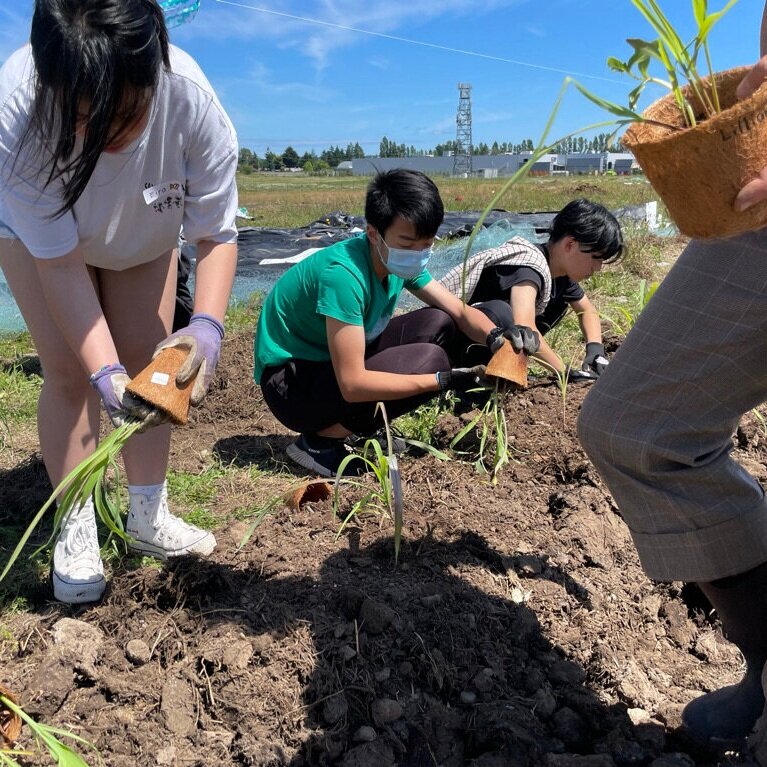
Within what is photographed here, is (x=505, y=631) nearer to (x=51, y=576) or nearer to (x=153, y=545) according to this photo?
(x=153, y=545)

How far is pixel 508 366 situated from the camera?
218 cm

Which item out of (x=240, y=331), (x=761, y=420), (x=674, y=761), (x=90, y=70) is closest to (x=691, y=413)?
(x=674, y=761)

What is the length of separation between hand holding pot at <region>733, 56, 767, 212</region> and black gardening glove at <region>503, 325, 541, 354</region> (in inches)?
53.5

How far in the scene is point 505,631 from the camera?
1.55m

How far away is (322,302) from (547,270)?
0.98 metres

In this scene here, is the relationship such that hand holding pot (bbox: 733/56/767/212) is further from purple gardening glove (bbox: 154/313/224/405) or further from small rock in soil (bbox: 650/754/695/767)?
purple gardening glove (bbox: 154/313/224/405)

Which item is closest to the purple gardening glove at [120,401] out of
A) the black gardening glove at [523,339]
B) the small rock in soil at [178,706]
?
the small rock in soil at [178,706]

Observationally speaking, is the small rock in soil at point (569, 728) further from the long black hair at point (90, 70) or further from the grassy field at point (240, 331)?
the long black hair at point (90, 70)

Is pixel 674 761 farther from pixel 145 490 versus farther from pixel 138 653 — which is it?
pixel 145 490

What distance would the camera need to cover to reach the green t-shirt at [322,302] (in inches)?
85.4

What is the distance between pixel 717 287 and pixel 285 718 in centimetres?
104

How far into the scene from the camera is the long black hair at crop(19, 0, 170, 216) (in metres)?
1.15

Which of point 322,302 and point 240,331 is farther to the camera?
point 240,331

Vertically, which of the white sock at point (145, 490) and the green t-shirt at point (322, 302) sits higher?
the green t-shirt at point (322, 302)
